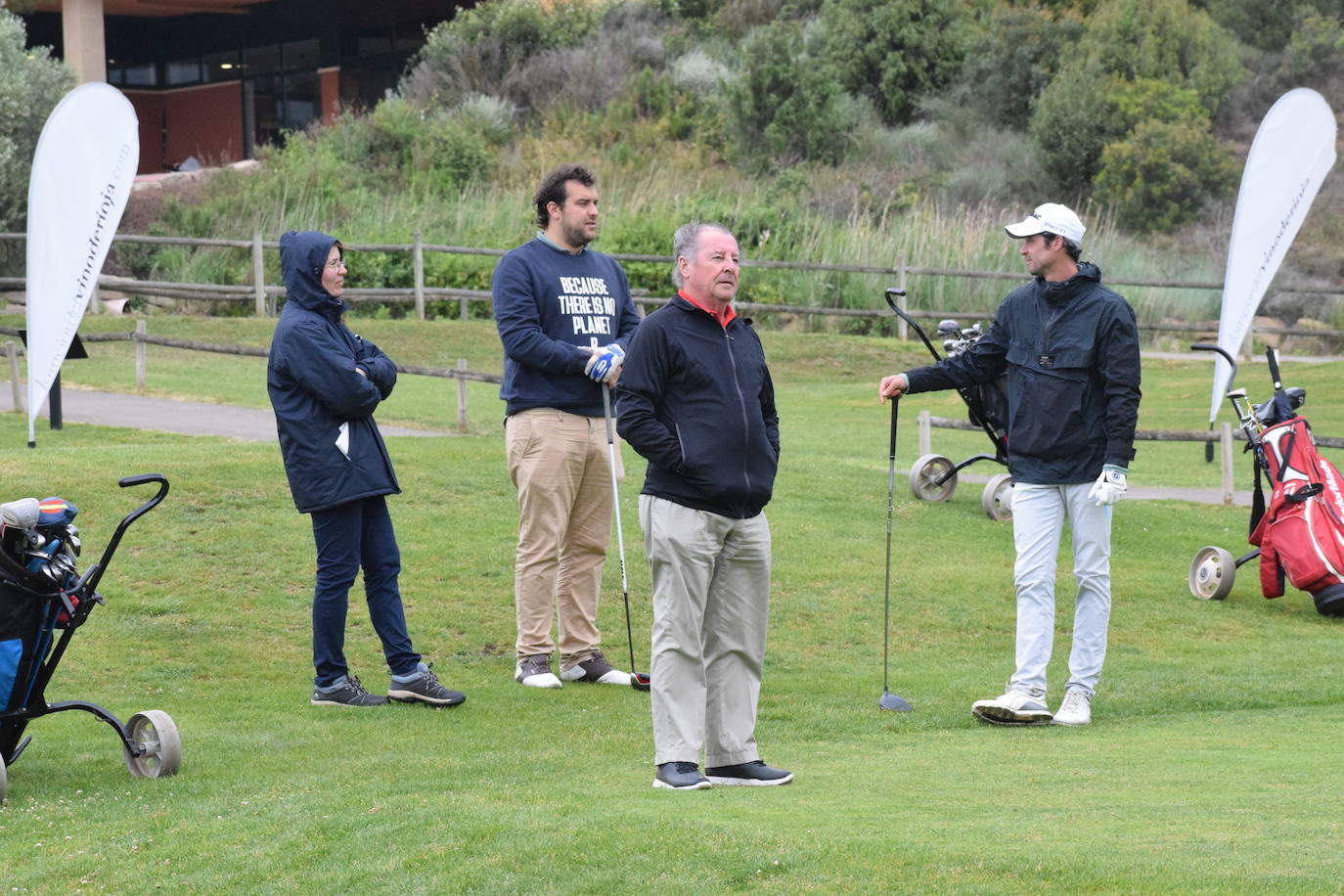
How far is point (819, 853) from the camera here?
4.56m

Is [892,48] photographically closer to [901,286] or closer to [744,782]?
[901,286]

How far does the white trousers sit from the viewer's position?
747 cm

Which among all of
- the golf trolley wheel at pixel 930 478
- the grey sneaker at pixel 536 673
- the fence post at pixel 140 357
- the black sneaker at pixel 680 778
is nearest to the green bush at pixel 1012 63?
the fence post at pixel 140 357

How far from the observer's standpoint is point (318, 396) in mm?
7254

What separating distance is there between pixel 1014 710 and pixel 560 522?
2.22 meters

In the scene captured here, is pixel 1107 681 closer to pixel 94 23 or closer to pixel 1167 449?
pixel 1167 449

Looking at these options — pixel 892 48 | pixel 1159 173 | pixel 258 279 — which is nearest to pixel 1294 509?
pixel 258 279

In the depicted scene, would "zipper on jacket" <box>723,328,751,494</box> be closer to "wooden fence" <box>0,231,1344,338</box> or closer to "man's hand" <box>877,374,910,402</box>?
"man's hand" <box>877,374,910,402</box>

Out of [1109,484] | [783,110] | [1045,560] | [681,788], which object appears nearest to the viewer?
[681,788]

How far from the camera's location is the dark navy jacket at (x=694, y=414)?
5645 mm

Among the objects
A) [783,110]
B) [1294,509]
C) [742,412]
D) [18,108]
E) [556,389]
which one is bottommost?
[1294,509]

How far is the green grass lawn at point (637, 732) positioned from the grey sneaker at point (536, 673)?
0.45 ft

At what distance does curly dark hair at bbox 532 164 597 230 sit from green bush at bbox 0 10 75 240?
22755mm

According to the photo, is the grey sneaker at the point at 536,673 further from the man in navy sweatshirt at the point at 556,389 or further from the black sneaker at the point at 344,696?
the black sneaker at the point at 344,696
